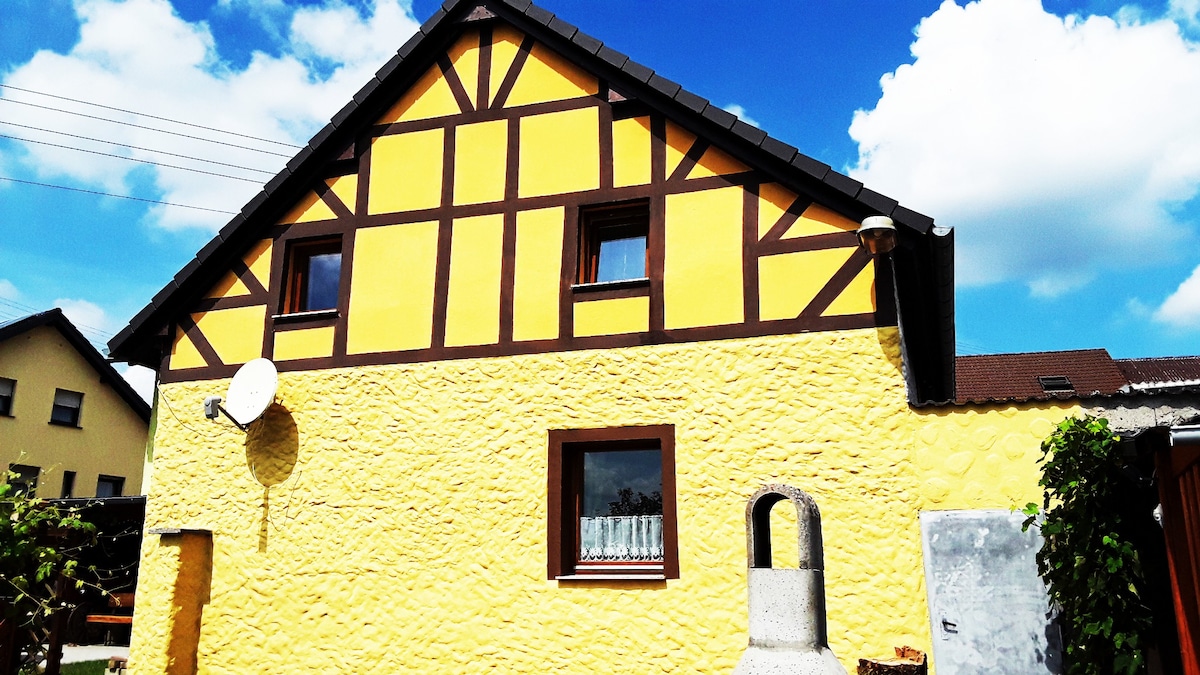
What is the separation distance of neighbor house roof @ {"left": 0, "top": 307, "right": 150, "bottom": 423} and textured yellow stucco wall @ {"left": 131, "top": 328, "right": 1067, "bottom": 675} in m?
15.0

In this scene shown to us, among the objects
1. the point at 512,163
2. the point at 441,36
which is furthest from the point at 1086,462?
the point at 441,36

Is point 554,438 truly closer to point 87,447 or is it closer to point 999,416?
point 999,416

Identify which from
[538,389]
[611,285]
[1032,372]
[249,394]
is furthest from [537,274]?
[1032,372]

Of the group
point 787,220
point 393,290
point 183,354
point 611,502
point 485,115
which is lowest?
point 611,502

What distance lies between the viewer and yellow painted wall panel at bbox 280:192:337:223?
9.74 m

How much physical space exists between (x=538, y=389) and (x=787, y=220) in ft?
8.69

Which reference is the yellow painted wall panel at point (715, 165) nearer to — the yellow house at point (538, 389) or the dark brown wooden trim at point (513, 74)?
the yellow house at point (538, 389)

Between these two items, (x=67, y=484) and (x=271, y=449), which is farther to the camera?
(x=67, y=484)

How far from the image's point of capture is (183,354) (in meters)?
9.78

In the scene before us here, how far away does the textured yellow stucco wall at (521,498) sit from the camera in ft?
23.7

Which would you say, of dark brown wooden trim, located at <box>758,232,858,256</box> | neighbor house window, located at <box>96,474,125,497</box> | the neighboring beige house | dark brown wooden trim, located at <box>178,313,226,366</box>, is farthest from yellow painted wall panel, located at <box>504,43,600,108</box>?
neighbor house window, located at <box>96,474,125,497</box>

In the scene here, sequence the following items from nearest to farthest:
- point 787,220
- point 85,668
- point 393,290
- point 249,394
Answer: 1. point 787,220
2. point 249,394
3. point 393,290
4. point 85,668

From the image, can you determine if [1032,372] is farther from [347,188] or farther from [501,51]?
[347,188]

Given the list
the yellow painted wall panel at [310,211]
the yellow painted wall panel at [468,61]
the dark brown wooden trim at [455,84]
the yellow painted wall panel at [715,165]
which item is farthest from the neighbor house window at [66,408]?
the yellow painted wall panel at [715,165]
